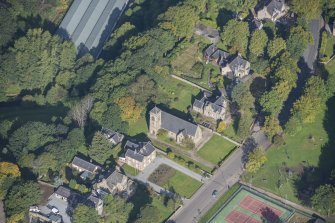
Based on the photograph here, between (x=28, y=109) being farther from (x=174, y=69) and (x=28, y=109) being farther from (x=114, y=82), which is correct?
(x=174, y=69)

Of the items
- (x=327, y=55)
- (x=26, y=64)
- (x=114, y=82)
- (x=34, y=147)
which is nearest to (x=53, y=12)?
(x=26, y=64)

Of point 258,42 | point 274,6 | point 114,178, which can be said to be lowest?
point 114,178

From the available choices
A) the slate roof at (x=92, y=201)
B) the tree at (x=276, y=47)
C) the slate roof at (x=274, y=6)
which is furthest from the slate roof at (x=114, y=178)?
the slate roof at (x=274, y=6)

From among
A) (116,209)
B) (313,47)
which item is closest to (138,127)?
(116,209)

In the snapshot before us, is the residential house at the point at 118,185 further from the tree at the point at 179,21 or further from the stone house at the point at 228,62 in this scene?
the tree at the point at 179,21

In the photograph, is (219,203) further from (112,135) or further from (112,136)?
(112,135)
